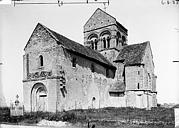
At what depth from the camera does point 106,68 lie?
17109mm

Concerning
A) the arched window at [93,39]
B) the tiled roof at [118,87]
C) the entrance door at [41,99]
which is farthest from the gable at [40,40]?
the arched window at [93,39]

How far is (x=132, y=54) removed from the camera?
17859mm

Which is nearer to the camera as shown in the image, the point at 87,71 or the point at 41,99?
the point at 41,99

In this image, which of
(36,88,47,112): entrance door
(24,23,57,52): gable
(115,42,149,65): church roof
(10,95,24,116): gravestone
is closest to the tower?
(115,42,149,65): church roof

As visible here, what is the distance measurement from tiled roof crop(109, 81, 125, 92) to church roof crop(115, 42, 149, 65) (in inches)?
58.0

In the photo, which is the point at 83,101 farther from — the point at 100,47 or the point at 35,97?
the point at 100,47

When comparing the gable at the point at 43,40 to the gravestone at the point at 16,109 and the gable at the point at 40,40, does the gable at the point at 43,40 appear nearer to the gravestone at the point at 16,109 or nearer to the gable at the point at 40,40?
the gable at the point at 40,40

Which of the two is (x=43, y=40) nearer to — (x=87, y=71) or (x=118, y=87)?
(x=87, y=71)

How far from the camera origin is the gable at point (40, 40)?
12.3 meters

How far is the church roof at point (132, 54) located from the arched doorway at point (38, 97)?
6.98m

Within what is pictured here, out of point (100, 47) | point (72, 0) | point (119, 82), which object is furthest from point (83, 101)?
point (100, 47)

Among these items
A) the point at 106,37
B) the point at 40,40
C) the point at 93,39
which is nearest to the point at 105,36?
the point at 106,37

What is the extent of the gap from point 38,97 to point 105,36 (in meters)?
9.27

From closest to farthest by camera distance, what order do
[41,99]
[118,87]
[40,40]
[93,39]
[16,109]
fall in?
[16,109] → [41,99] → [40,40] → [118,87] → [93,39]
